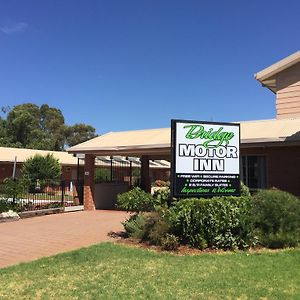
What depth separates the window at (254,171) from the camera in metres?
15.8

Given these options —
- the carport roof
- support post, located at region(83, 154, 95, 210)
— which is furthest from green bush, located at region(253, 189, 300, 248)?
support post, located at region(83, 154, 95, 210)

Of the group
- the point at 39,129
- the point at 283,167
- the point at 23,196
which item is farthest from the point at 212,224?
the point at 39,129

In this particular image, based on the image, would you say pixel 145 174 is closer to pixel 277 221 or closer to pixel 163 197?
pixel 163 197

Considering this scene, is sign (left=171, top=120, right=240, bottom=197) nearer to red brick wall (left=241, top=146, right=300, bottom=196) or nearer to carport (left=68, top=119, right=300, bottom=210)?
carport (left=68, top=119, right=300, bottom=210)

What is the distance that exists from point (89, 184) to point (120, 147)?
298 centimetres

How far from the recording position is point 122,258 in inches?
330

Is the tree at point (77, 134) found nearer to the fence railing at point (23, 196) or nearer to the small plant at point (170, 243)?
the fence railing at point (23, 196)

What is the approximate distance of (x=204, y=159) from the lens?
1058 centimetres

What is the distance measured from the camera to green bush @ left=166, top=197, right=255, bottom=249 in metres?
Answer: 9.42

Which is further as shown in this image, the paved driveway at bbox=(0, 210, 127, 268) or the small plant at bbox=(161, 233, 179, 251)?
the paved driveway at bbox=(0, 210, 127, 268)

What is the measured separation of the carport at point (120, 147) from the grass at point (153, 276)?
887 cm

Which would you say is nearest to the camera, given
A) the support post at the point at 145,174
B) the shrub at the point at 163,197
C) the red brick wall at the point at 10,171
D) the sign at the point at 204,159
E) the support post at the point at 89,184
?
the sign at the point at 204,159

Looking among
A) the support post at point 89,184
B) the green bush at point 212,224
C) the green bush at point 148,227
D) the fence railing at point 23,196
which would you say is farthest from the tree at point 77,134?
the green bush at point 212,224

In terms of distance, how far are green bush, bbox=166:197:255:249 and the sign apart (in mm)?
674
